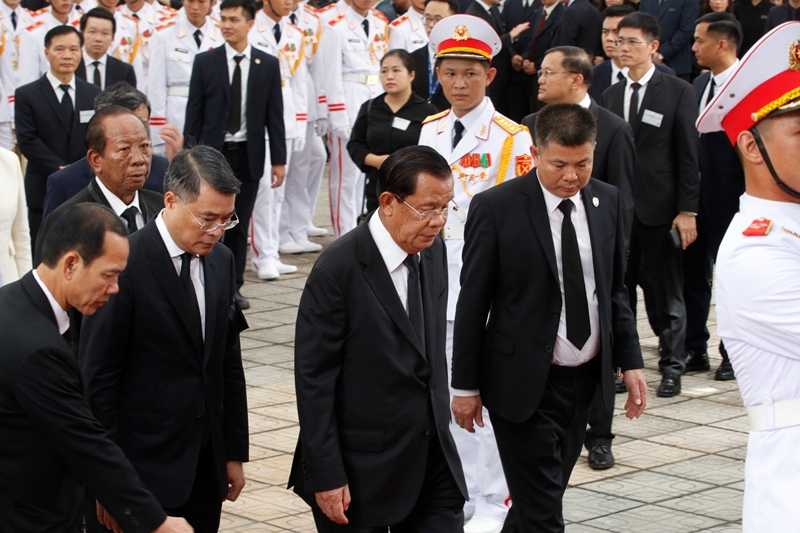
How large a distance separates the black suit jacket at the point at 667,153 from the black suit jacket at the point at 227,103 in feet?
11.1

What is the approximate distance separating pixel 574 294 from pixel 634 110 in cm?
342

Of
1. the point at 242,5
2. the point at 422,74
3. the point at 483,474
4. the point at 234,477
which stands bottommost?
the point at 483,474

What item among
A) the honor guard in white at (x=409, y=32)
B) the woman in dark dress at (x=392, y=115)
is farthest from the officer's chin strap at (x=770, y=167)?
the honor guard in white at (x=409, y=32)

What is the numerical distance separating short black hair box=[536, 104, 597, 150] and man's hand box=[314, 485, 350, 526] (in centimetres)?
166

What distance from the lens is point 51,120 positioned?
9148 millimetres

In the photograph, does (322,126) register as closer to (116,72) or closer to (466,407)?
(116,72)

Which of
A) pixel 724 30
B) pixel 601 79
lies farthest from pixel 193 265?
pixel 601 79

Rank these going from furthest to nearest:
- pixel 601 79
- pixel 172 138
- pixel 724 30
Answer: pixel 601 79 → pixel 724 30 → pixel 172 138

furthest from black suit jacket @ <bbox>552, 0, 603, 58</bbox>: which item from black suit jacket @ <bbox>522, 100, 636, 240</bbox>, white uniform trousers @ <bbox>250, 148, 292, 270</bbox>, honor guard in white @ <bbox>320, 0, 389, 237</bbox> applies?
black suit jacket @ <bbox>522, 100, 636, 240</bbox>

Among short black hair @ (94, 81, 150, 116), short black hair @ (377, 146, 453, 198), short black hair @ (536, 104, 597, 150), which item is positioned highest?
short black hair @ (536, 104, 597, 150)

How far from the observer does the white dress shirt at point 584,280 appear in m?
4.75

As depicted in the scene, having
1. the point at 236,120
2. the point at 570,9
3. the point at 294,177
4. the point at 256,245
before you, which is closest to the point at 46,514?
the point at 236,120

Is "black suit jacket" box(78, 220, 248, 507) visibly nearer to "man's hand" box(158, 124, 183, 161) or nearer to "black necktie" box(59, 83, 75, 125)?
"man's hand" box(158, 124, 183, 161)

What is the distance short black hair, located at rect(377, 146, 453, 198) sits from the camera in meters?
4.12
